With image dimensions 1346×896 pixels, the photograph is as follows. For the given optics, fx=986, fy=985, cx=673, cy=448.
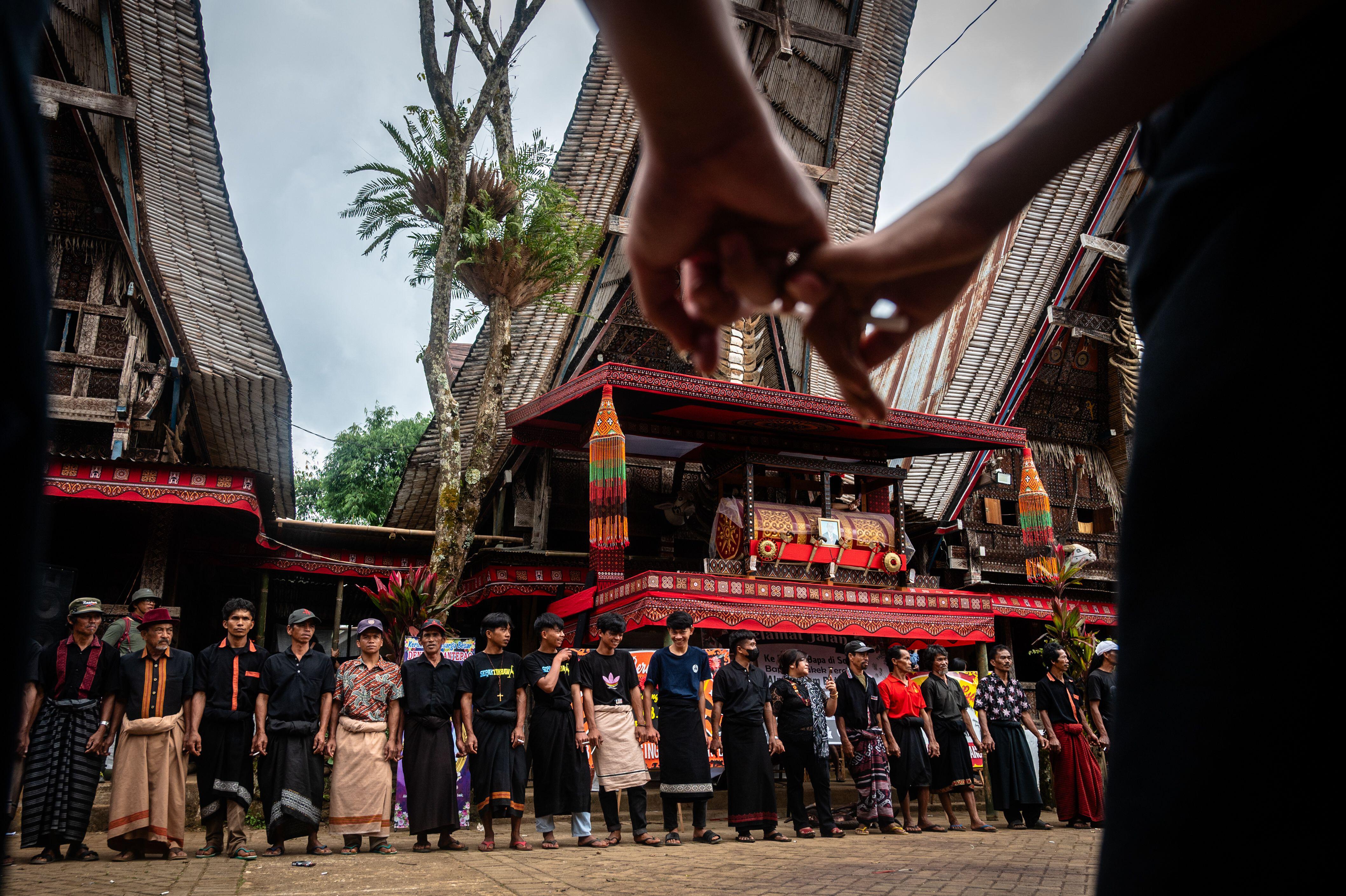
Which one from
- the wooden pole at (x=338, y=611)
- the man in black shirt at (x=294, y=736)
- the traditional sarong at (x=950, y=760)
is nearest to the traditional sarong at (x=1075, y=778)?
the traditional sarong at (x=950, y=760)

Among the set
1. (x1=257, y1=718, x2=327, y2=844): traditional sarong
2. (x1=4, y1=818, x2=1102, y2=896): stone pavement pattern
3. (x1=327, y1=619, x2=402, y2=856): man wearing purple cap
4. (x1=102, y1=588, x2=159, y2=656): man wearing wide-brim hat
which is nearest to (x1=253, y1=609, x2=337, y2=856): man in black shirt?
(x1=257, y1=718, x2=327, y2=844): traditional sarong

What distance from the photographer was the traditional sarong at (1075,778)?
935 cm

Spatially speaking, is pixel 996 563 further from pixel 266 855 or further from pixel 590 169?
pixel 266 855

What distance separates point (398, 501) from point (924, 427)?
838 centimetres

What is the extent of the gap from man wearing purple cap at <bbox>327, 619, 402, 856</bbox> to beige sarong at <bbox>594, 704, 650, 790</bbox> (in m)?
1.60

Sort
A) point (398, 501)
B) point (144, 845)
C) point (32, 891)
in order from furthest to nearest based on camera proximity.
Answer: point (398, 501) < point (144, 845) < point (32, 891)

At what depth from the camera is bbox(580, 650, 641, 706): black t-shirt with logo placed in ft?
26.6

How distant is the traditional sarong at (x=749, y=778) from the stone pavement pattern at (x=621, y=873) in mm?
335

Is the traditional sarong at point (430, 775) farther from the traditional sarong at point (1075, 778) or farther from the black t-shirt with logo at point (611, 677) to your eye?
the traditional sarong at point (1075, 778)

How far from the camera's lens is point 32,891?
16.1ft

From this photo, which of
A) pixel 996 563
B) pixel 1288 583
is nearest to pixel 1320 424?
pixel 1288 583

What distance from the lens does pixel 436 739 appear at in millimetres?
7504

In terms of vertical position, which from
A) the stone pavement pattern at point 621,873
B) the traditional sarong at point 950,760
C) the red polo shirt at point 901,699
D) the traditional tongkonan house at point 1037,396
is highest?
the traditional tongkonan house at point 1037,396

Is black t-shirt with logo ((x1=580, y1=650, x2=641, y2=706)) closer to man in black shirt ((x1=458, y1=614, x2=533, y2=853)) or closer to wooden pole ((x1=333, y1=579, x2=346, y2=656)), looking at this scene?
man in black shirt ((x1=458, y1=614, x2=533, y2=853))
